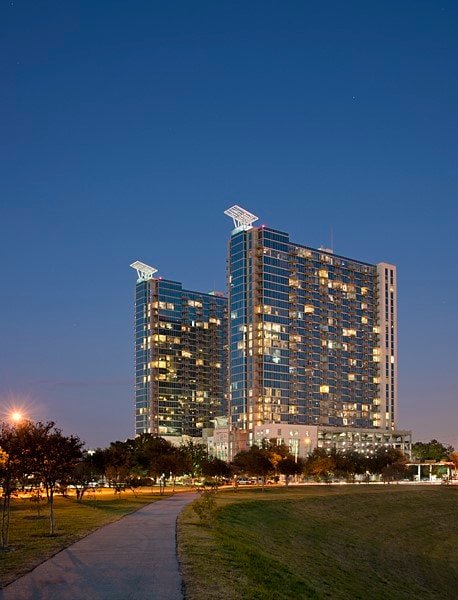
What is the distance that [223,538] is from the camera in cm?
3656

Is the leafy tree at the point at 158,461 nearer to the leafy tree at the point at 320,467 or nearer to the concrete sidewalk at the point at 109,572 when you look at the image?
the leafy tree at the point at 320,467

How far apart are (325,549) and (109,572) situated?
3235 cm

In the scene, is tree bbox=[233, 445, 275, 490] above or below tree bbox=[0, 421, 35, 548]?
below

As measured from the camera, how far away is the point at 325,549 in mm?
52688

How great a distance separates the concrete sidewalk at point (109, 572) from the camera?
2030 centimetres

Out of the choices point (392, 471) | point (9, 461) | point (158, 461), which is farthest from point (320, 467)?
point (9, 461)

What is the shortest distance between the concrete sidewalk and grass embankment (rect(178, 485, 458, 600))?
795 mm

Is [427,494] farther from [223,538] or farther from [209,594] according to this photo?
[209,594]

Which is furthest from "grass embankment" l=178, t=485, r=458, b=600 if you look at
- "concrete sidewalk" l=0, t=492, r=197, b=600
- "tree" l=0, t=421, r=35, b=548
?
"tree" l=0, t=421, r=35, b=548

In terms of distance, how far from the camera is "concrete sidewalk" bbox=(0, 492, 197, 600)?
66.6 ft

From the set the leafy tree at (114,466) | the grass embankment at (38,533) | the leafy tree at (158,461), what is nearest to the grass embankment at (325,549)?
the grass embankment at (38,533)

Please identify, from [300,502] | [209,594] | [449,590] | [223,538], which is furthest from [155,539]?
[300,502]

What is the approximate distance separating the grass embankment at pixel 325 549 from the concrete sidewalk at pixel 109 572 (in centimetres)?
80

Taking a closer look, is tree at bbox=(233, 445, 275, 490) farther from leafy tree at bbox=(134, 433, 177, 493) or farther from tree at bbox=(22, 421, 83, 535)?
tree at bbox=(22, 421, 83, 535)
